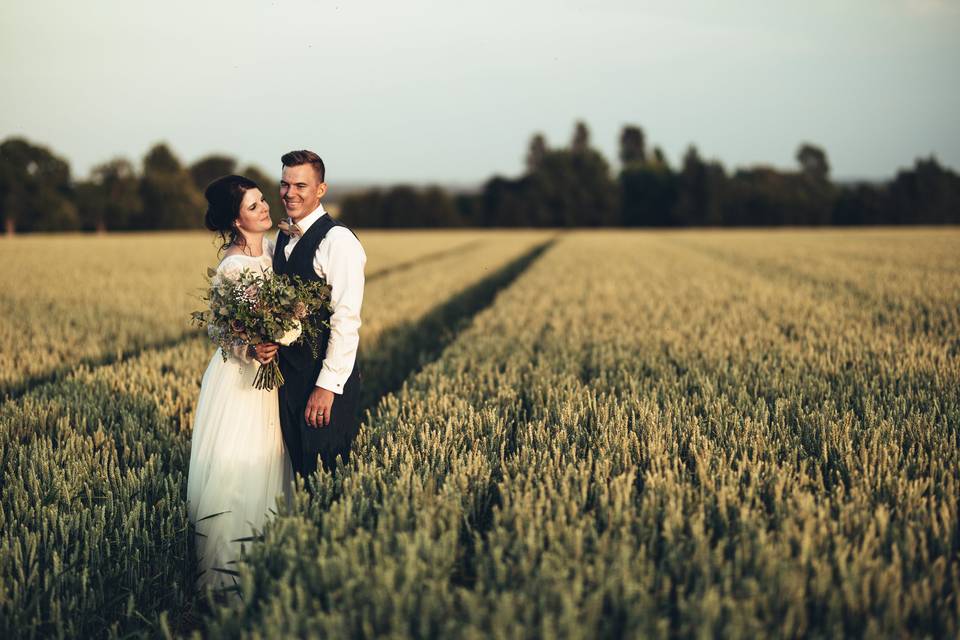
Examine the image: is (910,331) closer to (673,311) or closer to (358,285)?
(673,311)

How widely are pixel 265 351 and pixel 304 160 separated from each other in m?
0.99

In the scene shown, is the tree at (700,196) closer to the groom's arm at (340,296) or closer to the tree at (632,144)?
the tree at (632,144)

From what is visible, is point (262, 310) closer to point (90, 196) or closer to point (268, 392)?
point (268, 392)

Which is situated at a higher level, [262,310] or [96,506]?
[262,310]

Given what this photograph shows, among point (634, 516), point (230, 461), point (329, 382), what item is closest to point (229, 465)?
point (230, 461)

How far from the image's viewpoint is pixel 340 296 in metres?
3.29

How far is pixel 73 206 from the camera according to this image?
6512cm

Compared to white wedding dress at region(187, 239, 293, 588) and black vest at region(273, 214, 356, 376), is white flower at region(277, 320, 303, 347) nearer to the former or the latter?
black vest at region(273, 214, 356, 376)

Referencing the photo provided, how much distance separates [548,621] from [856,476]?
6.12 feet

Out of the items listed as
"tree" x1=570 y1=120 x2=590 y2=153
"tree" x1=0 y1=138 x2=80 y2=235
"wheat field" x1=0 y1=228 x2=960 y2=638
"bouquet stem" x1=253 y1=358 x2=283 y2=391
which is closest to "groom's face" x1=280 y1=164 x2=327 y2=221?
"bouquet stem" x1=253 y1=358 x2=283 y2=391

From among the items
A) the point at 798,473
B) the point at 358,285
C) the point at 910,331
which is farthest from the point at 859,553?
the point at 910,331

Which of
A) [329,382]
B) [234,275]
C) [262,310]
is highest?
[234,275]

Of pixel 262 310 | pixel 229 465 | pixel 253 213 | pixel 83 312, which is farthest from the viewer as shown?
pixel 83 312

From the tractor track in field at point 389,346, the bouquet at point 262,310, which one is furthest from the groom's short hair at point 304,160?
the tractor track in field at point 389,346
